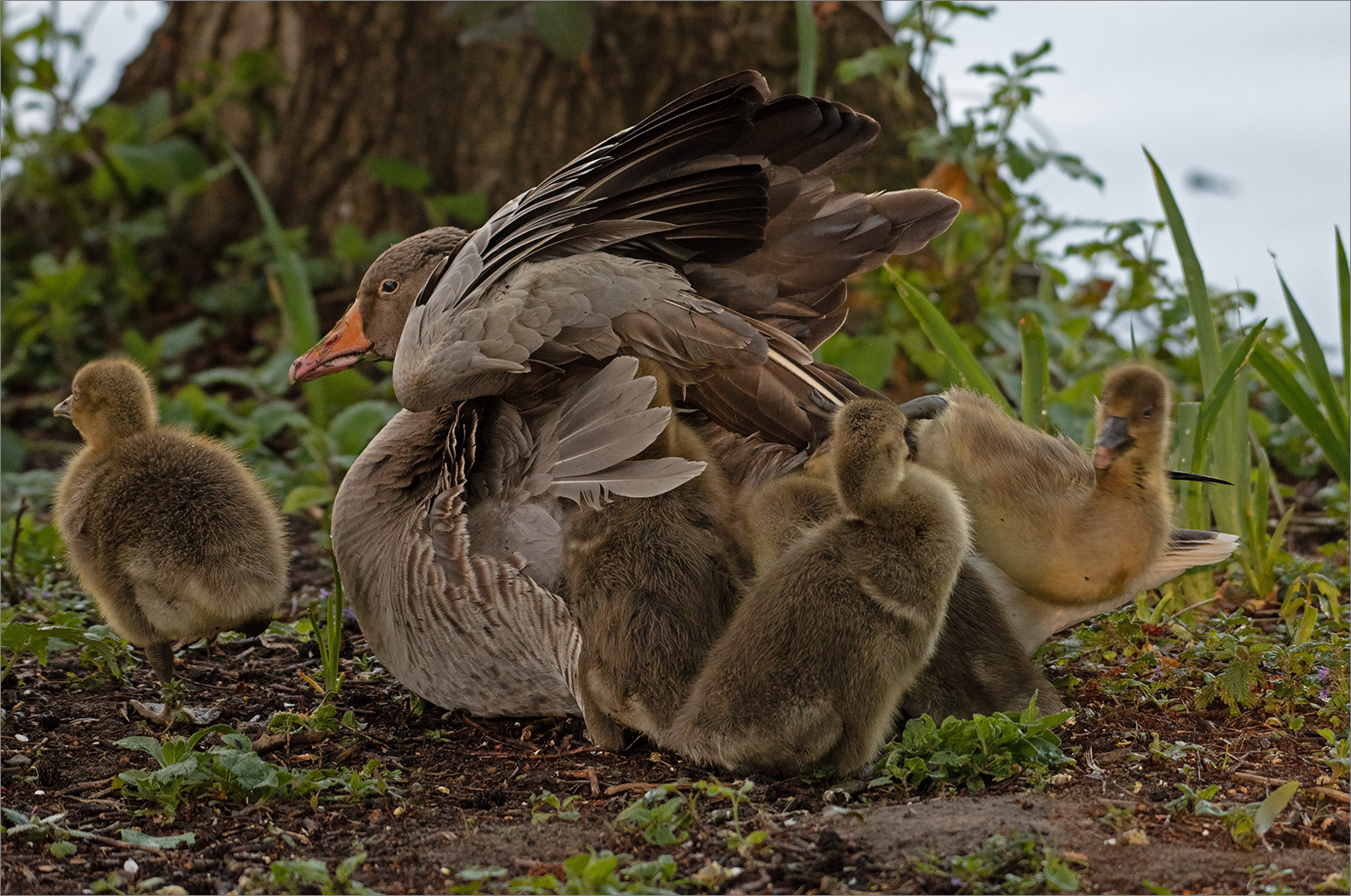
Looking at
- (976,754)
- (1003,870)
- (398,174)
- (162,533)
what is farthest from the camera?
(398,174)

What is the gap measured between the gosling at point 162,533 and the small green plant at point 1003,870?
6.86ft

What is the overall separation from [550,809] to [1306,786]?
1.65 m

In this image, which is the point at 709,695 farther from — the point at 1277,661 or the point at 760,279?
the point at 1277,661

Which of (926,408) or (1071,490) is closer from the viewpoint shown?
(1071,490)

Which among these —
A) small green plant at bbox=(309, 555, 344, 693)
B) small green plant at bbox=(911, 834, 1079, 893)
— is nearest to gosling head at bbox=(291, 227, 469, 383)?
small green plant at bbox=(309, 555, 344, 693)

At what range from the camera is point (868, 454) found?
9.15 ft

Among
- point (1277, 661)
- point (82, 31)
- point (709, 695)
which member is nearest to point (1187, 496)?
point (1277, 661)

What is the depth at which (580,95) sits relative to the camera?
24.5ft

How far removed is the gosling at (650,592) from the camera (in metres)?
3.03

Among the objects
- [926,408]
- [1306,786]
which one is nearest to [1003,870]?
[1306,786]

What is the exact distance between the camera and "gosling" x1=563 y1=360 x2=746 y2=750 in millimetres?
3027

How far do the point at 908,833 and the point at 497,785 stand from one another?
1033 millimetres

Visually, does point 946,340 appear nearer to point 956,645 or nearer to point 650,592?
point 956,645

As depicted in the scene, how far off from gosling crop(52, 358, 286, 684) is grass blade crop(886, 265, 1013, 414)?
205 centimetres
